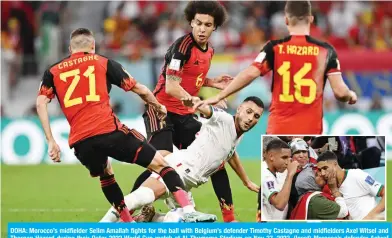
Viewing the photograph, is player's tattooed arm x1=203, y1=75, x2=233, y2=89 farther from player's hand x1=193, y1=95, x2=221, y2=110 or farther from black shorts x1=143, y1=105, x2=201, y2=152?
player's hand x1=193, y1=95, x2=221, y2=110

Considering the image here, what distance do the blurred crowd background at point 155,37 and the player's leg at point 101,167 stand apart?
9734 mm

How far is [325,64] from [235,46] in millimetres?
12541

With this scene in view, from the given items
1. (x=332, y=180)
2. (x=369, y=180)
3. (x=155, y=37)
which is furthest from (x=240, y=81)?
(x=155, y=37)

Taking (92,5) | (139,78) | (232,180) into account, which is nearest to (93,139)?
(232,180)

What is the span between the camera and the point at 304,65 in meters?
8.10

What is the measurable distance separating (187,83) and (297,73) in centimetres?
169

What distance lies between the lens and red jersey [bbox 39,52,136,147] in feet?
27.2

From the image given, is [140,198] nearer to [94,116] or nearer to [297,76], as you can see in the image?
[94,116]

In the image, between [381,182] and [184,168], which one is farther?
[184,168]

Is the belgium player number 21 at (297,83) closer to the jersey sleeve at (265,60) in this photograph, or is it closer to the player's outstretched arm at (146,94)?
the jersey sleeve at (265,60)

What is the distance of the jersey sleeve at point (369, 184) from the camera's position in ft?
25.7

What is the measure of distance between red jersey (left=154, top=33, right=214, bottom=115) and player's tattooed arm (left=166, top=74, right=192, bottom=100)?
42 millimetres

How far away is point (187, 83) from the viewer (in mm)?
9453

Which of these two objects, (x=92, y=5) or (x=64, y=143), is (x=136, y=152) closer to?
(x=64, y=143)
